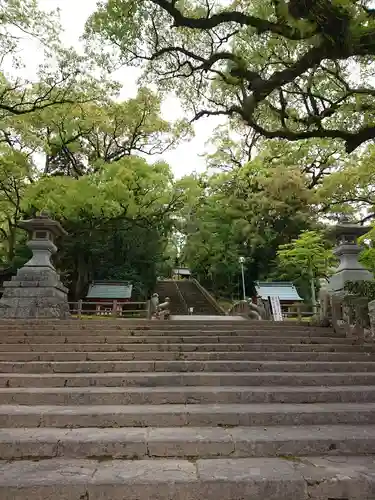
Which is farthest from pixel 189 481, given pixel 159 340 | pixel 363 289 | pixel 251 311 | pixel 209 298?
pixel 209 298

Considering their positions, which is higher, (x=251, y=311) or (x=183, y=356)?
(x=251, y=311)

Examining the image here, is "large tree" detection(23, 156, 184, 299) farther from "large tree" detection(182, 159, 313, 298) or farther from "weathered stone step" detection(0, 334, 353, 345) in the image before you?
"weathered stone step" detection(0, 334, 353, 345)

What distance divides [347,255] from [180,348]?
6.40 metres

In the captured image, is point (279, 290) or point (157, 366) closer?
point (157, 366)

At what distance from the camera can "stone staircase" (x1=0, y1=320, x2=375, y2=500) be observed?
112 inches

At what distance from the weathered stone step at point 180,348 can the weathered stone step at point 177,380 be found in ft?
4.61

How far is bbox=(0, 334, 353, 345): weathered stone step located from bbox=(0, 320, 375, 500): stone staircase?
211 millimetres

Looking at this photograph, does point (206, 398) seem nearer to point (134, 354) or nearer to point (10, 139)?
point (134, 354)

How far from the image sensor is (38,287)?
1177 centimetres

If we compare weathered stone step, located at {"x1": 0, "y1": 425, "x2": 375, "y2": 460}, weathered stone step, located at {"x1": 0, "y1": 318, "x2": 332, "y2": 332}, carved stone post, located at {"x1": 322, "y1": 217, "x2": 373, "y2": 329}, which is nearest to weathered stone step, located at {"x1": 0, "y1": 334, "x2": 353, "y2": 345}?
carved stone post, located at {"x1": 322, "y1": 217, "x2": 373, "y2": 329}

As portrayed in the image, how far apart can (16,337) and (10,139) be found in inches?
528

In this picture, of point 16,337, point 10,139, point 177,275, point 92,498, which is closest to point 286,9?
point 92,498

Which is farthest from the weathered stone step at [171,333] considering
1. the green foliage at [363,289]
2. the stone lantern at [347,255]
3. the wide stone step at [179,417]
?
the wide stone step at [179,417]

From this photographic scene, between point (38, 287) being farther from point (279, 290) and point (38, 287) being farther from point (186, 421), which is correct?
point (279, 290)
